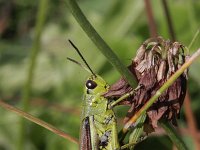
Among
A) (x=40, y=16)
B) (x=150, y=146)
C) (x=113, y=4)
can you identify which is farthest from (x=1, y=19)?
(x=40, y=16)

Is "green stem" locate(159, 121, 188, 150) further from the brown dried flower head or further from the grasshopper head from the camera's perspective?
the grasshopper head

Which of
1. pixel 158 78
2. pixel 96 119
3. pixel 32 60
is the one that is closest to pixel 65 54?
pixel 32 60

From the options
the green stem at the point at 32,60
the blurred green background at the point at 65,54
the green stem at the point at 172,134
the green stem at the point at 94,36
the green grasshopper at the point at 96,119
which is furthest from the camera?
the blurred green background at the point at 65,54

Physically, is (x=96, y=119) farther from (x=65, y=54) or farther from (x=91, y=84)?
(x=65, y=54)

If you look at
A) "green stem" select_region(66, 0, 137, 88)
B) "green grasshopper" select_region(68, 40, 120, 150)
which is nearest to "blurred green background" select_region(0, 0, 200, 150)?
"green grasshopper" select_region(68, 40, 120, 150)

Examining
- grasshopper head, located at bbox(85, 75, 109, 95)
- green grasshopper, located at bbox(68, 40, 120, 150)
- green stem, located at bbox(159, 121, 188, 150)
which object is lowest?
green stem, located at bbox(159, 121, 188, 150)

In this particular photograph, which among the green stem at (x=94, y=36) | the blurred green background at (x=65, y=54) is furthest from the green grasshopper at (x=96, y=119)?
the blurred green background at (x=65, y=54)

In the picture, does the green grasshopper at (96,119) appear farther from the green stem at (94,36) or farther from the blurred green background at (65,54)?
the blurred green background at (65,54)
